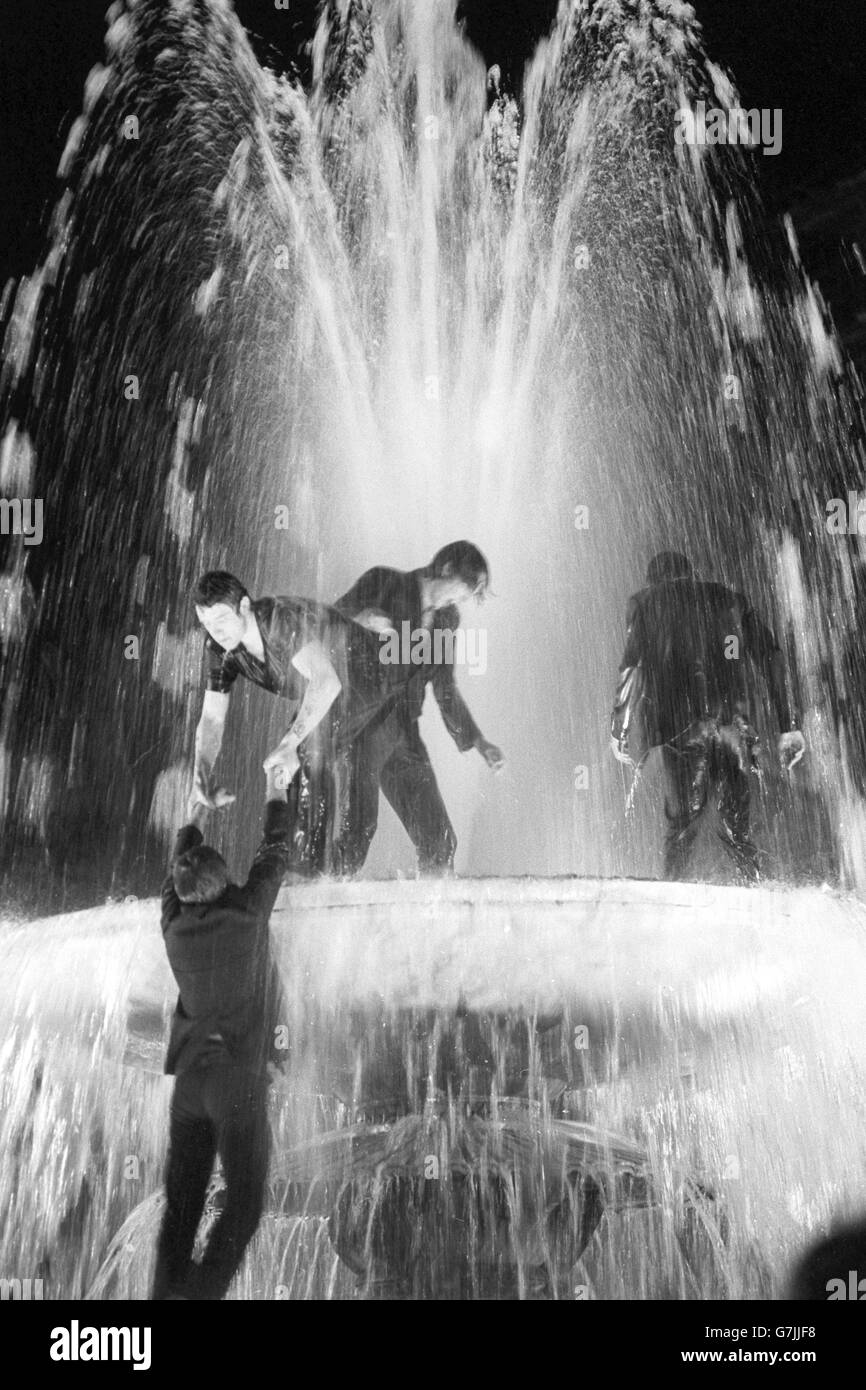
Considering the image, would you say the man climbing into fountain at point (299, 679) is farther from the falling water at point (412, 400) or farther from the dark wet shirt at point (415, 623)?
the falling water at point (412, 400)

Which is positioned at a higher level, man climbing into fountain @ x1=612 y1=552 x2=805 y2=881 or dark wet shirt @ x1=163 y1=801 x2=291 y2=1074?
man climbing into fountain @ x1=612 y1=552 x2=805 y2=881

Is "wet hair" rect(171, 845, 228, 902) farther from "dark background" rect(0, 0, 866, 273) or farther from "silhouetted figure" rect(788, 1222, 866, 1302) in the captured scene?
"dark background" rect(0, 0, 866, 273)

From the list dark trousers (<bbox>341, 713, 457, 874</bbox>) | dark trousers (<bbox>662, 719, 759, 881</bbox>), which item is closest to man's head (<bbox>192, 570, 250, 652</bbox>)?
dark trousers (<bbox>341, 713, 457, 874</bbox>)

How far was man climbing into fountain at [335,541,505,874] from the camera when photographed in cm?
752

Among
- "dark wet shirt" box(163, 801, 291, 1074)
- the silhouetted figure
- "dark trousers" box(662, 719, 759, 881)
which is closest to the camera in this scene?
"dark wet shirt" box(163, 801, 291, 1074)

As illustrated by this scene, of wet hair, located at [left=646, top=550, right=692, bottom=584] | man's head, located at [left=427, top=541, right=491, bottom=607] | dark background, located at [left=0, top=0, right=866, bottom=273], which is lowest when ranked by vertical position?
man's head, located at [left=427, top=541, right=491, bottom=607]

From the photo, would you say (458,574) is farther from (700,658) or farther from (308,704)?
(700,658)

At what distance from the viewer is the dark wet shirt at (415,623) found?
7.80 meters

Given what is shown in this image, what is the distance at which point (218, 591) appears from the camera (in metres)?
7.64

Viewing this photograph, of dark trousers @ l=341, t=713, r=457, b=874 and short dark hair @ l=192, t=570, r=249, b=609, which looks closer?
dark trousers @ l=341, t=713, r=457, b=874

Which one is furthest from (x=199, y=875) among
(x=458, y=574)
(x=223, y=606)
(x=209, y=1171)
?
Result: (x=458, y=574)

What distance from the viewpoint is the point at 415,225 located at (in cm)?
1062

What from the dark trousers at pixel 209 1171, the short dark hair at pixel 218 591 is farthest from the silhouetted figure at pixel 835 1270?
the short dark hair at pixel 218 591

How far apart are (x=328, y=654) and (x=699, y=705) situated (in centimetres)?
248
